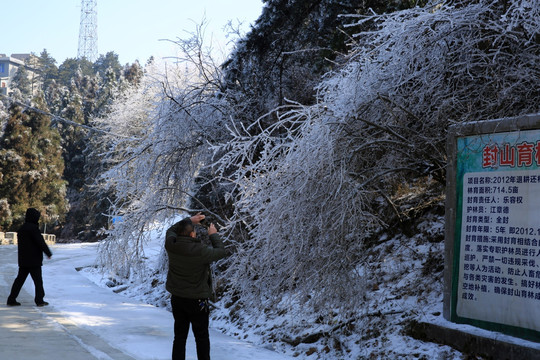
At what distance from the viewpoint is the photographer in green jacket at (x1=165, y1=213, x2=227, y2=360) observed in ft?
18.8

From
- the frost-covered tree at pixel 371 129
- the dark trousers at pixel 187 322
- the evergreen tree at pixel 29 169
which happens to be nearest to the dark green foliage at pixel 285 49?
the frost-covered tree at pixel 371 129

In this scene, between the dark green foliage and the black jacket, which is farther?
the dark green foliage

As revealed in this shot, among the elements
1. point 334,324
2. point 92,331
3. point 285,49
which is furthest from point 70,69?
point 334,324

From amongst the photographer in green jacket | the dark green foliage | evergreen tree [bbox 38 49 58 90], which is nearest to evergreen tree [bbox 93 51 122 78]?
evergreen tree [bbox 38 49 58 90]

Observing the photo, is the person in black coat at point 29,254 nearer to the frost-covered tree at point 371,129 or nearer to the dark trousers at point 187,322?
the frost-covered tree at point 371,129

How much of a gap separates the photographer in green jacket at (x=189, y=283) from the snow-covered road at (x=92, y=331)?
4.25 ft

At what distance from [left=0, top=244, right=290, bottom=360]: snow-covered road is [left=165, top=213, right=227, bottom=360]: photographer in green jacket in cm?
130

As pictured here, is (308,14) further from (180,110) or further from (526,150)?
(526,150)

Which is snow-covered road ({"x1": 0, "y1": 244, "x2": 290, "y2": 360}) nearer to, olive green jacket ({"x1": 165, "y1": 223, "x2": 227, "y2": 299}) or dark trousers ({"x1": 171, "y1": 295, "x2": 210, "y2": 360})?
dark trousers ({"x1": 171, "y1": 295, "x2": 210, "y2": 360})

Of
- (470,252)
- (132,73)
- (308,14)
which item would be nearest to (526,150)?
(470,252)

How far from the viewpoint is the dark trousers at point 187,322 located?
18.8 feet

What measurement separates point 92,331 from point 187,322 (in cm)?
328

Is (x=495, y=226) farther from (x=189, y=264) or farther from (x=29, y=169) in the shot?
(x=29, y=169)

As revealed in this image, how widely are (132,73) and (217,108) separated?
63.3 meters
